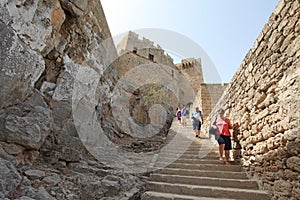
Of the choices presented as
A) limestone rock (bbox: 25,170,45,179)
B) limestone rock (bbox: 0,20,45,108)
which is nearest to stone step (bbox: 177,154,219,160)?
limestone rock (bbox: 25,170,45,179)

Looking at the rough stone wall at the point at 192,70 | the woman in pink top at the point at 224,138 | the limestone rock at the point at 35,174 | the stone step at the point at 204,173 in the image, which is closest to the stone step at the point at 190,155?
the woman in pink top at the point at 224,138

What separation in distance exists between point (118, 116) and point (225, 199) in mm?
6723

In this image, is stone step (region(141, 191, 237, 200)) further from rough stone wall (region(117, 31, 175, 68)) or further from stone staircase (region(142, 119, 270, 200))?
rough stone wall (region(117, 31, 175, 68))

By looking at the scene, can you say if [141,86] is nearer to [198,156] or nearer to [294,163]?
[198,156]

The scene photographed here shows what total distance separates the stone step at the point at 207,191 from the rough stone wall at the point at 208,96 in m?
6.91

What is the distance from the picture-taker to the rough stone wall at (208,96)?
9.68 metres

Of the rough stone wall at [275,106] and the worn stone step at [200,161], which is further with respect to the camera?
the worn stone step at [200,161]

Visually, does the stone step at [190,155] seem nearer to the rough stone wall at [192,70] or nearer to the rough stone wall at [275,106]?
the rough stone wall at [275,106]

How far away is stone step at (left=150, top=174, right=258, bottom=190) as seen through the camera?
9.88 feet

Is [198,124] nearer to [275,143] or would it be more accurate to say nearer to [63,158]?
[275,143]

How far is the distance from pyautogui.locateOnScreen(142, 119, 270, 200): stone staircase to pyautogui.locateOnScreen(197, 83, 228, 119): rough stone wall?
5.14 meters

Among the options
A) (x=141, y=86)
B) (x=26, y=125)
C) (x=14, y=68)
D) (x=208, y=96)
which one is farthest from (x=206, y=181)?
(x=141, y=86)

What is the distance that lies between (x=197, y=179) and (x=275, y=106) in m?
1.80

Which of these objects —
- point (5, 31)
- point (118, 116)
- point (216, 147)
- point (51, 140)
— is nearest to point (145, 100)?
point (118, 116)
